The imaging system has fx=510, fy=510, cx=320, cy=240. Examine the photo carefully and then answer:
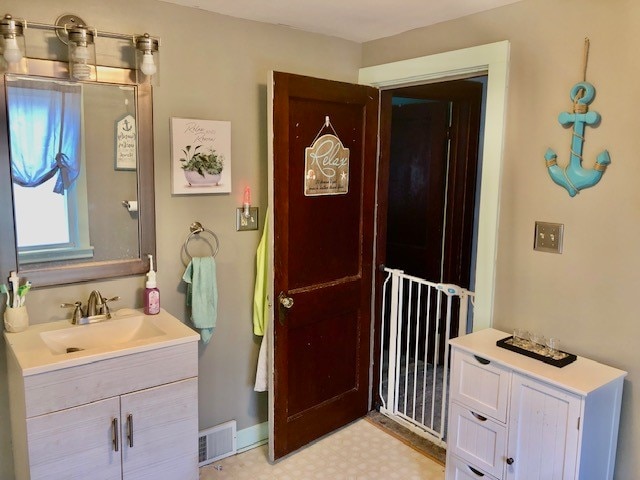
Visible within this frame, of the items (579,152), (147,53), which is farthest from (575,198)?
(147,53)

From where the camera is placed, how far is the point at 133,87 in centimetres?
216

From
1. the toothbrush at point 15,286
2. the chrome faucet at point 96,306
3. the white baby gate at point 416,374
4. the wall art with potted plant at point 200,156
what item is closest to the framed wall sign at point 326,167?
the wall art with potted plant at point 200,156

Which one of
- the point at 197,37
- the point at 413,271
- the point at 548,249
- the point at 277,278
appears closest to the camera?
the point at 548,249

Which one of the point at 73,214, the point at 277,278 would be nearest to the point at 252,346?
the point at 277,278

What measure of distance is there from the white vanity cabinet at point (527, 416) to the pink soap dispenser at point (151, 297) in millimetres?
1280

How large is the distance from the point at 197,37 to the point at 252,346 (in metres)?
1.55

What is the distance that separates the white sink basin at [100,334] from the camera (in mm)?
1992

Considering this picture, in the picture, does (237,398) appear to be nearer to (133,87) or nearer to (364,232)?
(364,232)

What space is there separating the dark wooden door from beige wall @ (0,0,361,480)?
0.22 meters

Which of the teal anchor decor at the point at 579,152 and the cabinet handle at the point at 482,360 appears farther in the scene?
the cabinet handle at the point at 482,360

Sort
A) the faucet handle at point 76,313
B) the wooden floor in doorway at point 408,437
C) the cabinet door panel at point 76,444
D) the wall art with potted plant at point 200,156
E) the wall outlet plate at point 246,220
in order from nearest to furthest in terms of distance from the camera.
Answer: the cabinet door panel at point 76,444, the faucet handle at point 76,313, the wall art with potted plant at point 200,156, the wall outlet plate at point 246,220, the wooden floor in doorway at point 408,437

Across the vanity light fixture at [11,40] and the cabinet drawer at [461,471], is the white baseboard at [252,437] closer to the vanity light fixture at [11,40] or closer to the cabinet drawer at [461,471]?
the cabinet drawer at [461,471]

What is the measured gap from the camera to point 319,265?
8.73 ft

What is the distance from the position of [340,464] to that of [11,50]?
7.61ft
